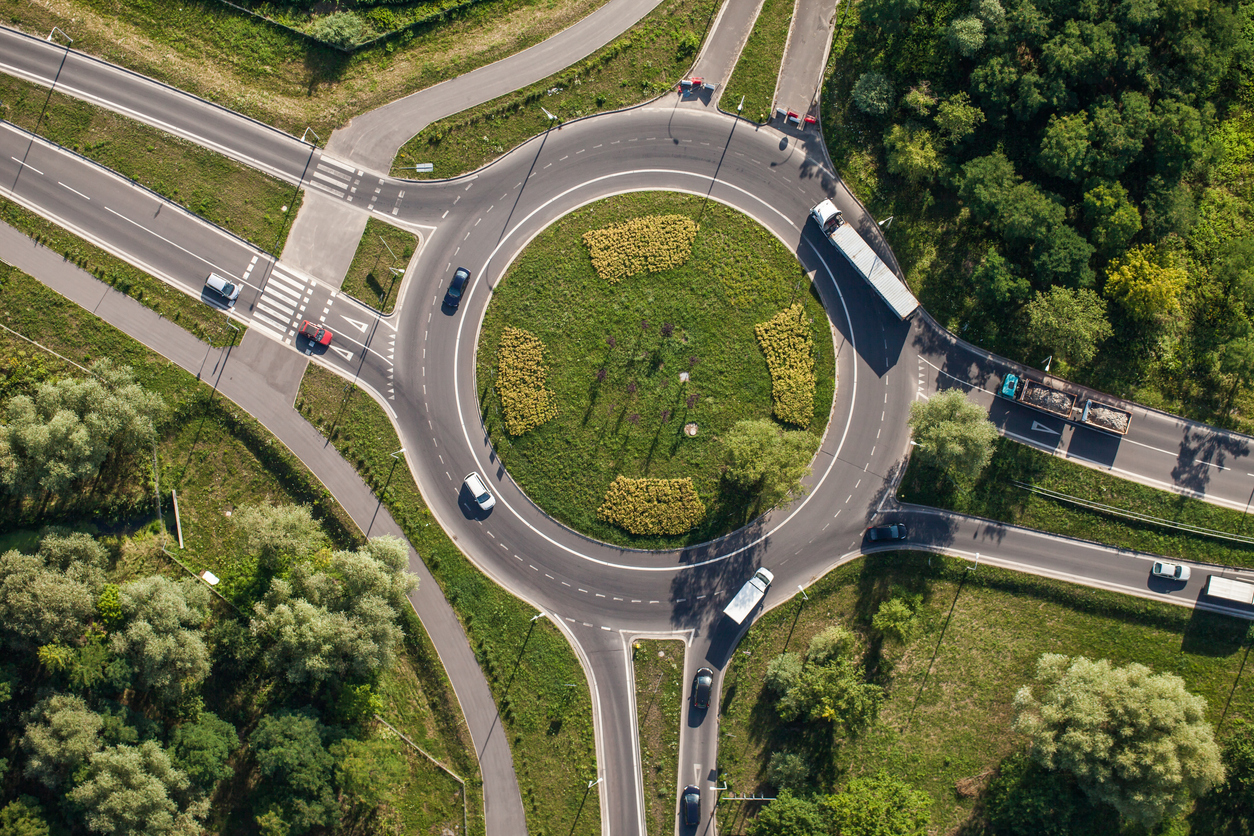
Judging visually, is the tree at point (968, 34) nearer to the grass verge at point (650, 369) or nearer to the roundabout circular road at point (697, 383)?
the roundabout circular road at point (697, 383)

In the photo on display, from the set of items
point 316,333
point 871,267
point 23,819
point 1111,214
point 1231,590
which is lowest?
point 23,819

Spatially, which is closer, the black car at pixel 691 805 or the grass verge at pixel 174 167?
the black car at pixel 691 805

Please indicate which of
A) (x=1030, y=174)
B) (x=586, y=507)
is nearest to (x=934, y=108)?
(x=1030, y=174)

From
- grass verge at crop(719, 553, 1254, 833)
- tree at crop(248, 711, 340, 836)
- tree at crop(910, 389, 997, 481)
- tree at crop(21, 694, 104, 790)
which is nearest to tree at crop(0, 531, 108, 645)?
tree at crop(21, 694, 104, 790)

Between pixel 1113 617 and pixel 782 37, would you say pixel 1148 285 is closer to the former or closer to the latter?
pixel 1113 617

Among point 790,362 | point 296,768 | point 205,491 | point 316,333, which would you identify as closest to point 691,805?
point 296,768

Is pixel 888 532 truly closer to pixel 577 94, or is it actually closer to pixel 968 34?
pixel 968 34

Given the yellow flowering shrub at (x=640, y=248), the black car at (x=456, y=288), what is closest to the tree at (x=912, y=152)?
the yellow flowering shrub at (x=640, y=248)

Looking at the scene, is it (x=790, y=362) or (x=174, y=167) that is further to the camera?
(x=174, y=167)
